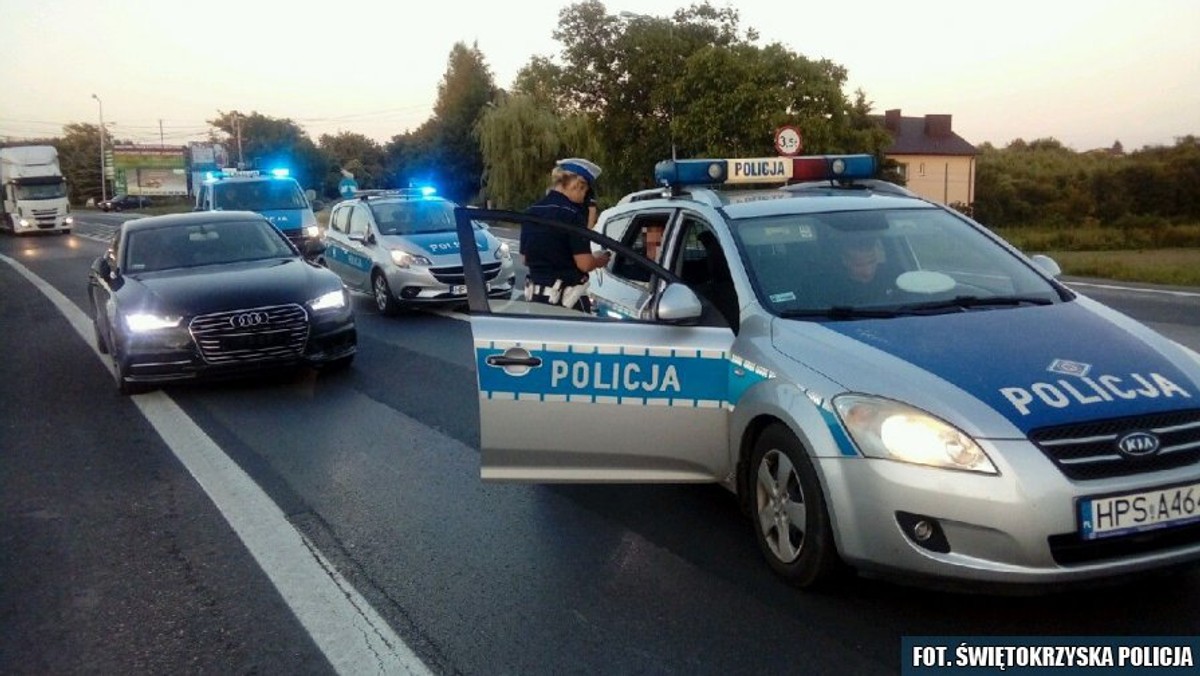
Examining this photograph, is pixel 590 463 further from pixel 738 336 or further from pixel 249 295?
pixel 249 295

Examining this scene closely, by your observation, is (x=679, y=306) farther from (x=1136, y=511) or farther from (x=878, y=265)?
(x=1136, y=511)

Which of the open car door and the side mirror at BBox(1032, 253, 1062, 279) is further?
the side mirror at BBox(1032, 253, 1062, 279)

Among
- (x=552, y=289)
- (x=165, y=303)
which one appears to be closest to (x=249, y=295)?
(x=165, y=303)

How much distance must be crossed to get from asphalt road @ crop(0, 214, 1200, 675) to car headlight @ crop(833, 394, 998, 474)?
0.67m

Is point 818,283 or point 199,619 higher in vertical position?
point 818,283

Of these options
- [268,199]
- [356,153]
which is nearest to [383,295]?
[268,199]

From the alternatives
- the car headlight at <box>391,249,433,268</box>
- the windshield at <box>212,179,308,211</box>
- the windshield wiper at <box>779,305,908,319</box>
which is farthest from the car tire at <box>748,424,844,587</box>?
the windshield at <box>212,179,308,211</box>

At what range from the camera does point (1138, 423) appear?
365 centimetres

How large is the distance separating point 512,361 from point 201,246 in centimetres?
661

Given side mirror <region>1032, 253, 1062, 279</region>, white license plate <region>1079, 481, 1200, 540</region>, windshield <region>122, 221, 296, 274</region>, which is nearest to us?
white license plate <region>1079, 481, 1200, 540</region>

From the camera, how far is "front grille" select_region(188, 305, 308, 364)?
883 centimetres

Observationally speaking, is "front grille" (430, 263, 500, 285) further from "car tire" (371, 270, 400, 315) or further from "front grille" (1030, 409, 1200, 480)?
"front grille" (1030, 409, 1200, 480)

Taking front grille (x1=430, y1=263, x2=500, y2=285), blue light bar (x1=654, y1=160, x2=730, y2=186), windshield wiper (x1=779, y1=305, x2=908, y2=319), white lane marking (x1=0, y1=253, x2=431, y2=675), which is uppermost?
blue light bar (x1=654, y1=160, x2=730, y2=186)

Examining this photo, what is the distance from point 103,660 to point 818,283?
3229 millimetres
